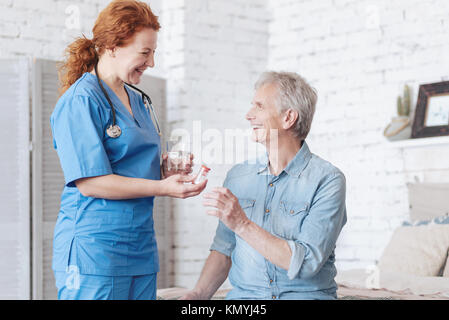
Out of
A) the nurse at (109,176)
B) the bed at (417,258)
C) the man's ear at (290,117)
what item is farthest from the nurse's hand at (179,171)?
the bed at (417,258)

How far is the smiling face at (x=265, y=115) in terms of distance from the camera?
194 cm

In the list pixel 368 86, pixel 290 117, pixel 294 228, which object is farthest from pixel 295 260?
pixel 368 86

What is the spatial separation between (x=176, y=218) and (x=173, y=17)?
1456mm

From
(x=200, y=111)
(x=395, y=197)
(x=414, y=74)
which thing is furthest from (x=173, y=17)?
A: (x=395, y=197)

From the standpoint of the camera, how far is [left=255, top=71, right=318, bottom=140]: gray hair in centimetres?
193

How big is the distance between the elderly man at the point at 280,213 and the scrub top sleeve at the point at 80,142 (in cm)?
30

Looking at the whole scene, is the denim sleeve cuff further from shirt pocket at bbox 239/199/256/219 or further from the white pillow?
the white pillow

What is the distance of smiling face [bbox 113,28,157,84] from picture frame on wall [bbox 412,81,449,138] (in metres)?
2.59

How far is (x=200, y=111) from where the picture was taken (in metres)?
4.41

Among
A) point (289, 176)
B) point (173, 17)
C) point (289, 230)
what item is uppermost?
point (173, 17)

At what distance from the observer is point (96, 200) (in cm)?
158

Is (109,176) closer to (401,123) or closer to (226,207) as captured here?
(226,207)

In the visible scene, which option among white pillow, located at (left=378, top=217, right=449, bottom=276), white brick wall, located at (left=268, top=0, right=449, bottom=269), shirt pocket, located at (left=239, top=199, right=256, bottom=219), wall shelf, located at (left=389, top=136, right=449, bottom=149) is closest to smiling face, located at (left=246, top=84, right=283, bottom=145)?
shirt pocket, located at (left=239, top=199, right=256, bottom=219)
